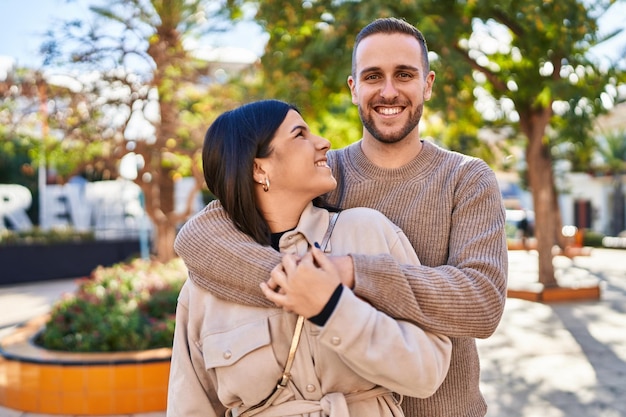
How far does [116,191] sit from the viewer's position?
23.4 meters

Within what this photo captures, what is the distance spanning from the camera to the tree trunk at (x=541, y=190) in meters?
11.6

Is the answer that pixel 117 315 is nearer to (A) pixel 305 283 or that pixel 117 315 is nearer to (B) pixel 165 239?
(B) pixel 165 239

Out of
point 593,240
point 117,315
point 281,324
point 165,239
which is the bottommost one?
point 593,240

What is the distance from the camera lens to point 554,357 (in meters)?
7.23

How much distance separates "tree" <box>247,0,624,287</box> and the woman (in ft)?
21.1

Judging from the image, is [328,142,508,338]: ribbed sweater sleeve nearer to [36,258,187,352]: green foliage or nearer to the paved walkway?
the paved walkway

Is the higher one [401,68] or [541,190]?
[401,68]

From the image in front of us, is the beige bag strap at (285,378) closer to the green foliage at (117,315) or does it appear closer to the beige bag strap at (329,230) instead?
the beige bag strap at (329,230)

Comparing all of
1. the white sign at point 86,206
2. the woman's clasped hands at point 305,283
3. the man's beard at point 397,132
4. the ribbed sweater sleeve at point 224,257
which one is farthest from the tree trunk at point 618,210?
the woman's clasped hands at point 305,283

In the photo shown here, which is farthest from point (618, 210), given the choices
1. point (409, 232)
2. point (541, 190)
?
A: point (409, 232)

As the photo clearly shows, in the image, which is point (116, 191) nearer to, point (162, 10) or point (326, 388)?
point (162, 10)

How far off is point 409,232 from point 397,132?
1.08 ft

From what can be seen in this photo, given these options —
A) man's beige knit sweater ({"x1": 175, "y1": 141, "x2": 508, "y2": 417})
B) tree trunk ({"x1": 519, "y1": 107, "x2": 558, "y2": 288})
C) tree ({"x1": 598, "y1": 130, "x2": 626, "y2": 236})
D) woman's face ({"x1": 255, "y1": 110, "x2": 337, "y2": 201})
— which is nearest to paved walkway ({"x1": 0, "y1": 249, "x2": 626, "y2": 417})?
tree trunk ({"x1": 519, "y1": 107, "x2": 558, "y2": 288})

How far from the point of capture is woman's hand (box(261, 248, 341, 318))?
140 centimetres
